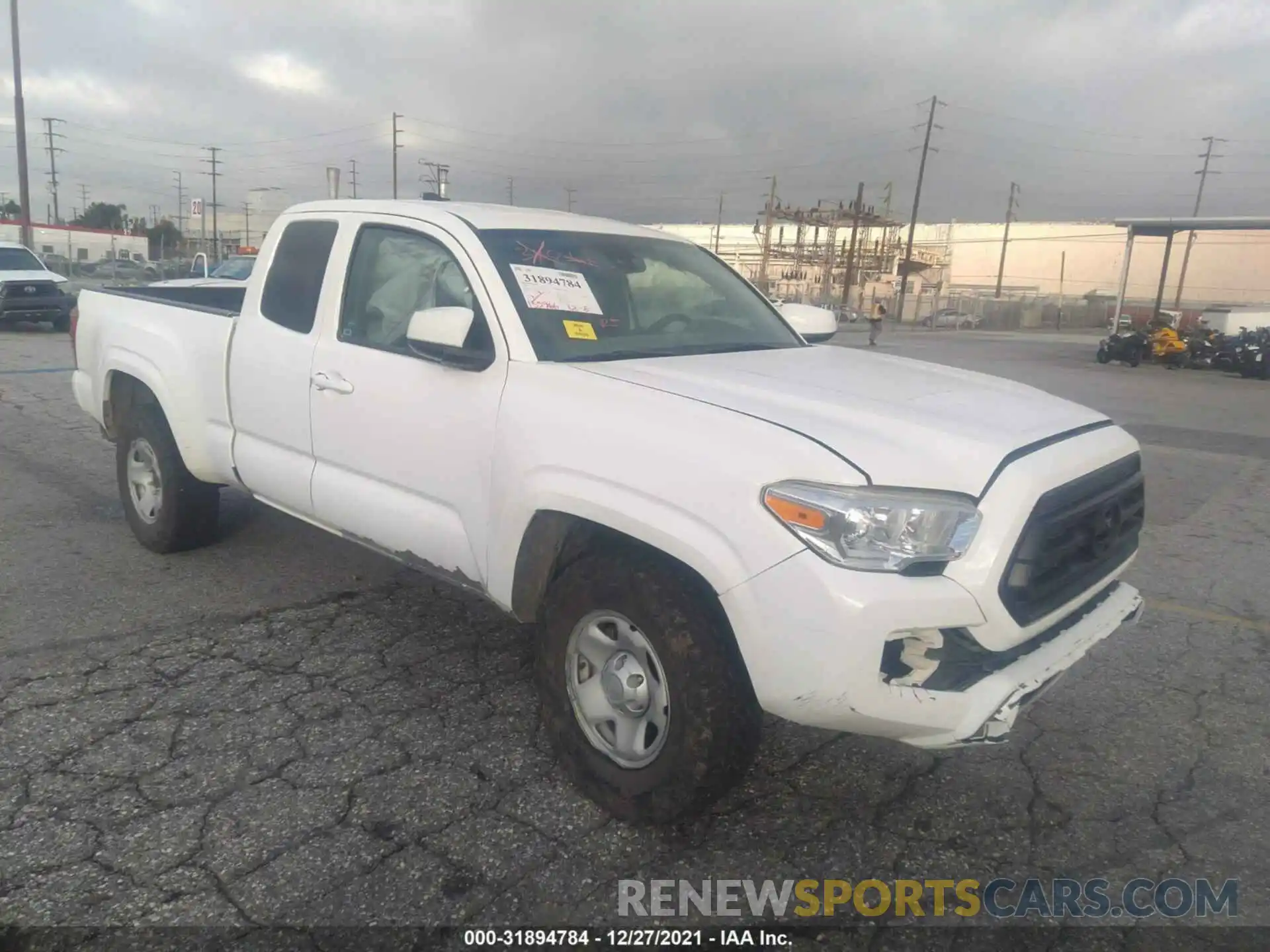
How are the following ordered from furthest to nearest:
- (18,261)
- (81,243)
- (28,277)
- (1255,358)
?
1. (81,243)
2. (1255,358)
3. (18,261)
4. (28,277)

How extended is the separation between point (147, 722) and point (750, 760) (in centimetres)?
221

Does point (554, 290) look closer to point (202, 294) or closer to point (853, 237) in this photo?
point (202, 294)

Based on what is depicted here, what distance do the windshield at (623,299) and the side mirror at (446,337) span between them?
22cm

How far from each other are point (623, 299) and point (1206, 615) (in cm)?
360

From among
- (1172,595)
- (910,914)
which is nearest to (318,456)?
(910,914)

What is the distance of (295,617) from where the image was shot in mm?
4434

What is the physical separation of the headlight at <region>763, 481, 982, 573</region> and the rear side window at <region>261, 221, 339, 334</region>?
8.36 feet

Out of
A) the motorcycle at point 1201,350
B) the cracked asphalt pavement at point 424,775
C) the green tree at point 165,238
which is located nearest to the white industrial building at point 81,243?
the green tree at point 165,238

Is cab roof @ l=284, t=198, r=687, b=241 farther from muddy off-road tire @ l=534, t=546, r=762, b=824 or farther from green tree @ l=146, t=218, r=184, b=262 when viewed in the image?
green tree @ l=146, t=218, r=184, b=262

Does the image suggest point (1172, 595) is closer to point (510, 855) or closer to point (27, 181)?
point (510, 855)

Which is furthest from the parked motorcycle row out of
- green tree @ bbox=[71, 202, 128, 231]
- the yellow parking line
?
green tree @ bbox=[71, 202, 128, 231]

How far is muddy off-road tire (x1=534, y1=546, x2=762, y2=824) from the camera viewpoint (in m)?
2.60

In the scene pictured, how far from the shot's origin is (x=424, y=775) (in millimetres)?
3146

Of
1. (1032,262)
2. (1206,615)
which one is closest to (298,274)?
(1206,615)
